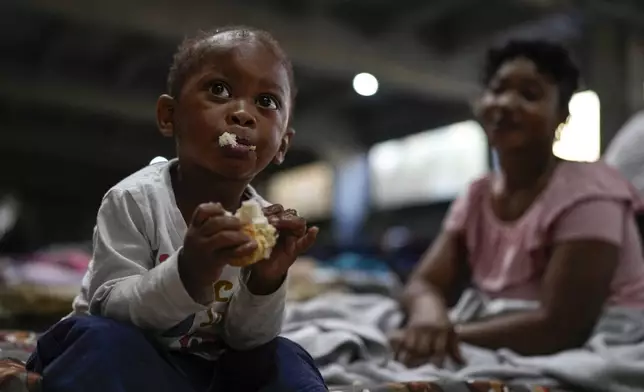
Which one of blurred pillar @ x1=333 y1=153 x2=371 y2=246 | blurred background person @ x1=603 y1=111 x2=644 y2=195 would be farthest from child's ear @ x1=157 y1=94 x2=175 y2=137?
blurred pillar @ x1=333 y1=153 x2=371 y2=246

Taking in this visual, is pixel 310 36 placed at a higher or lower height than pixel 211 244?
higher

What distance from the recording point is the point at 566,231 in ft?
3.41

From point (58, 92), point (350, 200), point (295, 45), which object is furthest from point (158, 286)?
point (350, 200)

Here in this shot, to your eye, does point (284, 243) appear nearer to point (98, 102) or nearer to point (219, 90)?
point (219, 90)

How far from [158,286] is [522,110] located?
72cm

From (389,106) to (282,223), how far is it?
16.4 ft

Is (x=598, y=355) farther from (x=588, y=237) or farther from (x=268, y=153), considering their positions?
(x=268, y=153)

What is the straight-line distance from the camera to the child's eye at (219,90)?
555 mm

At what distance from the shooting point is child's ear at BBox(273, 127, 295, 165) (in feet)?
1.98

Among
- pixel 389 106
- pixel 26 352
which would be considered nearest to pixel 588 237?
pixel 26 352

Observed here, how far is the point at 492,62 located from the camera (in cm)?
118

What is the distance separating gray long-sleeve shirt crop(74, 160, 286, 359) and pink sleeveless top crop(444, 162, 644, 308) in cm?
59

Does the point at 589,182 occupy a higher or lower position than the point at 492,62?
lower

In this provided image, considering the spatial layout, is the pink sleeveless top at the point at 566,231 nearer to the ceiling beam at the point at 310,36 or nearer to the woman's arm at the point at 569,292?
the woman's arm at the point at 569,292
